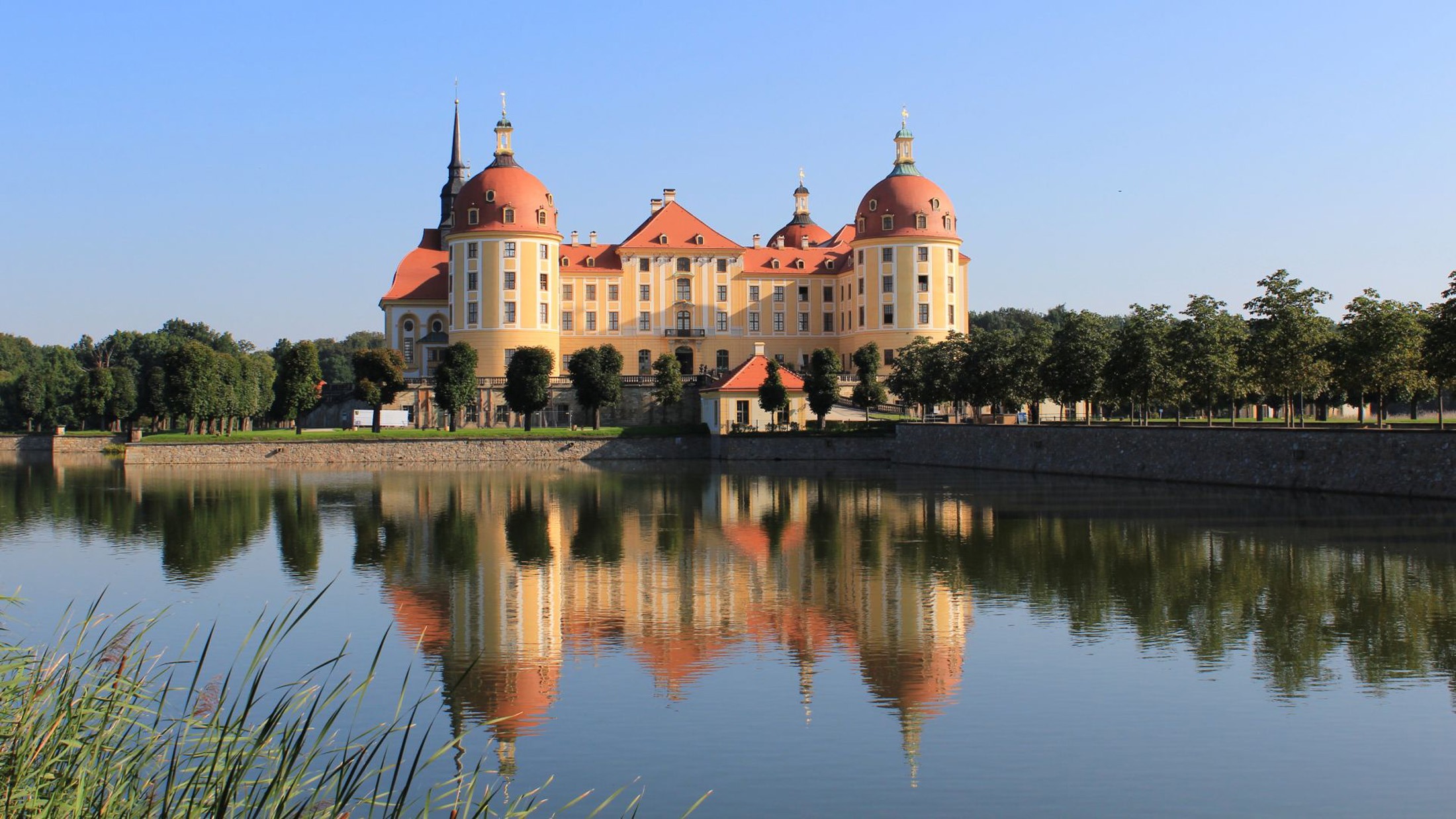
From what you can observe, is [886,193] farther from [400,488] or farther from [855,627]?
[855,627]

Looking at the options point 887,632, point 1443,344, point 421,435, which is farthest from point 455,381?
point 887,632

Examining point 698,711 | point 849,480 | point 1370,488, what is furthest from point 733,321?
point 698,711

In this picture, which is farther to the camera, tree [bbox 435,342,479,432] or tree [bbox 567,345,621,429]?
tree [bbox 567,345,621,429]

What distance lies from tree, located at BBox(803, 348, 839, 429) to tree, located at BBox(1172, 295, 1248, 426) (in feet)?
61.3

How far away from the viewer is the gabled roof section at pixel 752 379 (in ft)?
186

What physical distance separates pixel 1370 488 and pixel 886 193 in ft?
127

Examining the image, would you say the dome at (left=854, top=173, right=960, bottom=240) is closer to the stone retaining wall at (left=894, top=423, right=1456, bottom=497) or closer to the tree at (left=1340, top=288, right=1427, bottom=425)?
the stone retaining wall at (left=894, top=423, right=1456, bottom=497)

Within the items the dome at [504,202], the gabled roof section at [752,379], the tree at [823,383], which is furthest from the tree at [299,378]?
the tree at [823,383]

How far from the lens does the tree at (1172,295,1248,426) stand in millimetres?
37562

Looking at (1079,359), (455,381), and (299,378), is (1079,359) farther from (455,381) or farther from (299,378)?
(299,378)

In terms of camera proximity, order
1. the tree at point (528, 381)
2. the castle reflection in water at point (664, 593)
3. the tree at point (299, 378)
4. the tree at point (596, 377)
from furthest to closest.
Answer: the tree at point (299, 378) < the tree at point (596, 377) < the tree at point (528, 381) < the castle reflection in water at point (664, 593)

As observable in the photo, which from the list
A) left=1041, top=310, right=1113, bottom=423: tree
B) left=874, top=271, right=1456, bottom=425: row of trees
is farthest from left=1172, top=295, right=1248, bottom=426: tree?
left=1041, top=310, right=1113, bottom=423: tree

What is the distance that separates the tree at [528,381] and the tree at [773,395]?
32.1 feet

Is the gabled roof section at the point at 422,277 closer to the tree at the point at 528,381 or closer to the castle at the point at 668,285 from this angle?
the castle at the point at 668,285
